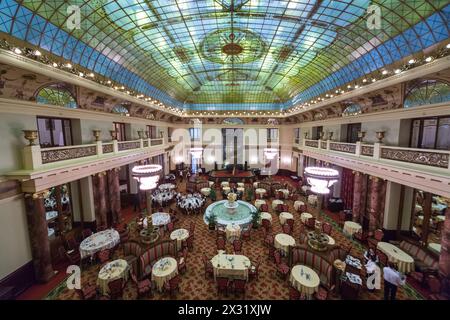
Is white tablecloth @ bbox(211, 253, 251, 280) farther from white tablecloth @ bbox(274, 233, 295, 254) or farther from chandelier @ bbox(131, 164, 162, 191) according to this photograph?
chandelier @ bbox(131, 164, 162, 191)

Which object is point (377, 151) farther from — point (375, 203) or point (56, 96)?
point (56, 96)

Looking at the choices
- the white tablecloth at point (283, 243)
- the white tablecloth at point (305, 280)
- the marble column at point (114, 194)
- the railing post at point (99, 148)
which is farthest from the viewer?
the marble column at point (114, 194)

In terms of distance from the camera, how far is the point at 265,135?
2377 cm

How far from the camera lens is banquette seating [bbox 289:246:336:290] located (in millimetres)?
6305

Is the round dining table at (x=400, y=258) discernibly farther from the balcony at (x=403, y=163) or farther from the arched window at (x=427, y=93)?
the arched window at (x=427, y=93)

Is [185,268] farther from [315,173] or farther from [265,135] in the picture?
[265,135]

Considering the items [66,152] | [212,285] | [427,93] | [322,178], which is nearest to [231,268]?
[212,285]

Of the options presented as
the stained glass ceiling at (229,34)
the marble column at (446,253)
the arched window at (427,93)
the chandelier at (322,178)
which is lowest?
the marble column at (446,253)

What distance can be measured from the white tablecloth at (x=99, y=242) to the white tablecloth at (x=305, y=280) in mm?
7769

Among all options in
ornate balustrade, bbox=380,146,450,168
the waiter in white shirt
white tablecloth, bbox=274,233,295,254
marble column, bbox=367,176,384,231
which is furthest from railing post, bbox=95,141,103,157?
marble column, bbox=367,176,384,231

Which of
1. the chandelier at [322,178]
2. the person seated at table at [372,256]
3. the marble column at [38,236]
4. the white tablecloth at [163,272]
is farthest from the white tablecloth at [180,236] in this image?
the person seated at table at [372,256]

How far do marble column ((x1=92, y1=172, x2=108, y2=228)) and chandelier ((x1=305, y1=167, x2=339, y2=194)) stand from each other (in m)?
10.7

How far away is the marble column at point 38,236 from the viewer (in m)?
6.59
